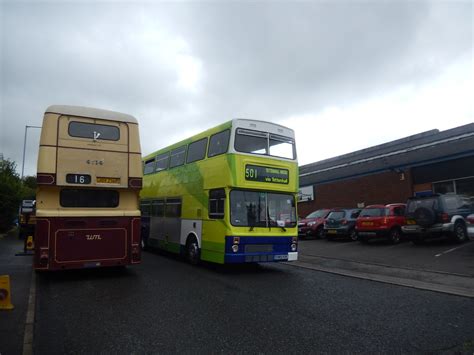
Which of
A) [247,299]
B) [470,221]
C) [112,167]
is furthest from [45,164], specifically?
[470,221]

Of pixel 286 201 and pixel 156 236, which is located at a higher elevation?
pixel 286 201

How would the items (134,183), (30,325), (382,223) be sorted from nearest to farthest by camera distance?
1. (30,325)
2. (134,183)
3. (382,223)

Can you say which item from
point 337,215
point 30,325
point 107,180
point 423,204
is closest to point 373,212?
point 423,204

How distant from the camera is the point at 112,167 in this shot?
32.2 ft

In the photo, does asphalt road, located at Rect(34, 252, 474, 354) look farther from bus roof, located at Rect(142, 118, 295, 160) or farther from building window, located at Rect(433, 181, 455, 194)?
building window, located at Rect(433, 181, 455, 194)

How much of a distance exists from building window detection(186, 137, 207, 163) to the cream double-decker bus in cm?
239

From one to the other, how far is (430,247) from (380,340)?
1082 cm

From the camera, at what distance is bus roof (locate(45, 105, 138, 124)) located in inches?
373

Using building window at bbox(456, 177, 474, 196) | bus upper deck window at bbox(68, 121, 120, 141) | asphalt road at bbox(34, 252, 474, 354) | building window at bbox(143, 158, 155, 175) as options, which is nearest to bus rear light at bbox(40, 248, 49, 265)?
asphalt road at bbox(34, 252, 474, 354)

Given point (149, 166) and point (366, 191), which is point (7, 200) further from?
point (366, 191)

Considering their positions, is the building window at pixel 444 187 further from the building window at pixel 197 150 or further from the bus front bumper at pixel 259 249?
the building window at pixel 197 150

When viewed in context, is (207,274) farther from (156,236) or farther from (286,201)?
(156,236)

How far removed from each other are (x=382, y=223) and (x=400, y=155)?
27.1ft

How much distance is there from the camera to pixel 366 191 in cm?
2409
